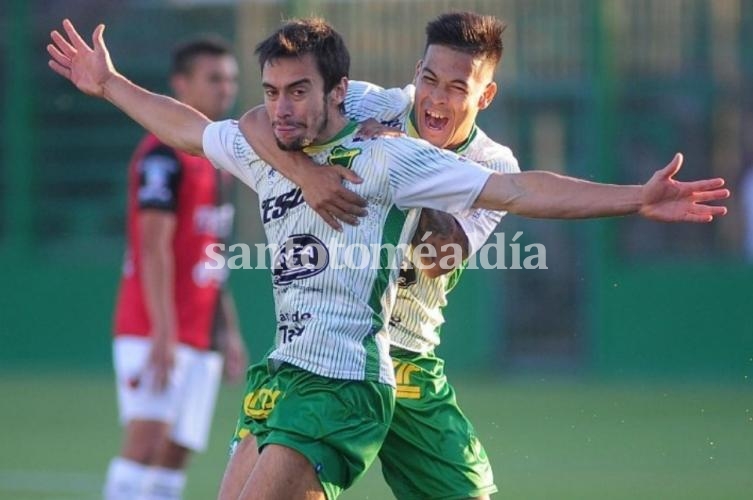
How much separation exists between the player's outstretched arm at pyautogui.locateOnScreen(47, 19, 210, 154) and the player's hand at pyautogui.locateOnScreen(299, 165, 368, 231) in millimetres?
654

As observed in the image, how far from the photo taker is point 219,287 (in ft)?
31.3

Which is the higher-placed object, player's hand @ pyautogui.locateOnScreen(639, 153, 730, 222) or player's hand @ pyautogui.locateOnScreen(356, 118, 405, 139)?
player's hand @ pyautogui.locateOnScreen(356, 118, 405, 139)

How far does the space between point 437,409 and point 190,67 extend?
3.77m

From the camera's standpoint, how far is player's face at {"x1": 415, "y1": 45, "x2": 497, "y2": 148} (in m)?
6.28

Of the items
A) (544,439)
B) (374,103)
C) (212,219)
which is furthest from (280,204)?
(544,439)

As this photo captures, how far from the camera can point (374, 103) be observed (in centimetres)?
621

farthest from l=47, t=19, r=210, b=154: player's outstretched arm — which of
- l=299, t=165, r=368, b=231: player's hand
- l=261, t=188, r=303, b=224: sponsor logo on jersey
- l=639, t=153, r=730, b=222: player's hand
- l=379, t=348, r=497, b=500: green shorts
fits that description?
l=639, t=153, r=730, b=222: player's hand

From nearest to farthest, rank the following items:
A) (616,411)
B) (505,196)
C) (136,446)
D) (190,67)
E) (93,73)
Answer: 1. (505,196)
2. (93,73)
3. (136,446)
4. (190,67)
5. (616,411)

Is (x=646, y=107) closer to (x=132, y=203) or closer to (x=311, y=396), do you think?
(x=132, y=203)

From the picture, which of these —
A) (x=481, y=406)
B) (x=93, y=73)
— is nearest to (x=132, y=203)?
(x=93, y=73)

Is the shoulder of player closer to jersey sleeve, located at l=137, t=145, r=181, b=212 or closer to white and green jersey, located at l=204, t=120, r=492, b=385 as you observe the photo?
white and green jersey, located at l=204, t=120, r=492, b=385

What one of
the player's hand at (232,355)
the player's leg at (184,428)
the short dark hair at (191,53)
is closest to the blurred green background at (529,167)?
the player's hand at (232,355)

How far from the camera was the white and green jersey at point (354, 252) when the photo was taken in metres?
5.55

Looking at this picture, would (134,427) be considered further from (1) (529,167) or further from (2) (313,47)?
(1) (529,167)
